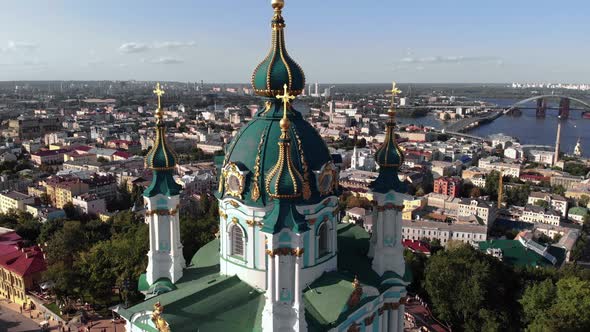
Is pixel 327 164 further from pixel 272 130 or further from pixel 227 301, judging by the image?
pixel 227 301

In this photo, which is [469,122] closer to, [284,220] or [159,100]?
[159,100]

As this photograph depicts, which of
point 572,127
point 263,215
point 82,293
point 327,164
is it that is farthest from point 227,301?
point 572,127

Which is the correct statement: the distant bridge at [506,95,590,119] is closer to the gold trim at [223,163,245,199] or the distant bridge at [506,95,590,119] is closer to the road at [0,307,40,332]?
the road at [0,307,40,332]

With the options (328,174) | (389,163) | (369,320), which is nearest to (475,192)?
(389,163)

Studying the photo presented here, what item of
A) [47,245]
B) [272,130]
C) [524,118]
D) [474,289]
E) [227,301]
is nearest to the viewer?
[227,301]

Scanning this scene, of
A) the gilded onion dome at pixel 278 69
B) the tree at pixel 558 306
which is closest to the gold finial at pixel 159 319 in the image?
the gilded onion dome at pixel 278 69

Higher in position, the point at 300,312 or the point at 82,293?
the point at 300,312
